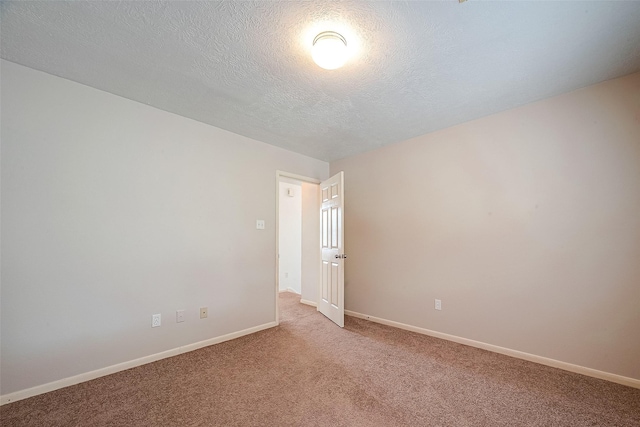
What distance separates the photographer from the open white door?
135 inches

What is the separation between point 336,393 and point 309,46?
7.92 ft

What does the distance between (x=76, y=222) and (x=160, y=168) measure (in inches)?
31.2

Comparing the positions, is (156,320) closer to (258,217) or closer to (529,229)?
(258,217)

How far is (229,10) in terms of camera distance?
147 centimetres

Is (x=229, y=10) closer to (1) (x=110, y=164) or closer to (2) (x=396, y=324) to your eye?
(1) (x=110, y=164)

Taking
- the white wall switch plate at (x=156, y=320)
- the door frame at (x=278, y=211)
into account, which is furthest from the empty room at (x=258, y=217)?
the door frame at (x=278, y=211)

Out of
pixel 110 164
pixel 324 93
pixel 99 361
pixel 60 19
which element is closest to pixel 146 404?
pixel 99 361

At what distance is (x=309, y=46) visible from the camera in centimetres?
174

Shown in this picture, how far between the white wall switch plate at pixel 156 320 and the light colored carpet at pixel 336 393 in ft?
1.10

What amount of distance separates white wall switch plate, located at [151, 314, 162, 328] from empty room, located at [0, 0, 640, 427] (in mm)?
11

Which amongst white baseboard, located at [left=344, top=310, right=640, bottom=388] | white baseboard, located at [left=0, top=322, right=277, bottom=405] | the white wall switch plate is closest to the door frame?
white baseboard, located at [left=0, top=322, right=277, bottom=405]

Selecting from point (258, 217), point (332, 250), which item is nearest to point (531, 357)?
point (332, 250)

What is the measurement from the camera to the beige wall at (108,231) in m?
1.91

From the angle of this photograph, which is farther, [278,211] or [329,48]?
[278,211]
